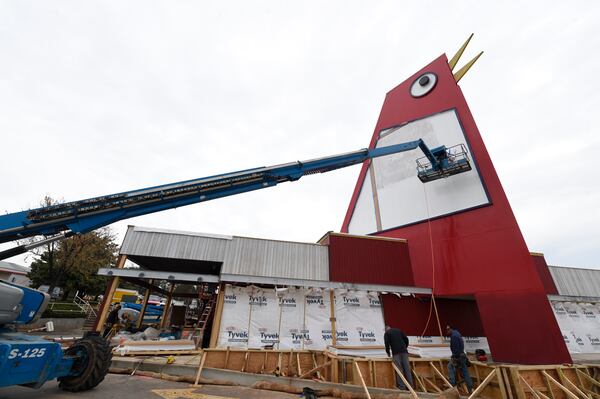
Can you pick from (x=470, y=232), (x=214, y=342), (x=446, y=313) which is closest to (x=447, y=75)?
(x=470, y=232)

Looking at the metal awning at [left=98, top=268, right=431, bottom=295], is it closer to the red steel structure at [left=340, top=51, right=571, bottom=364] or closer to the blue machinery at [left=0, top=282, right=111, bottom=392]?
the red steel structure at [left=340, top=51, right=571, bottom=364]

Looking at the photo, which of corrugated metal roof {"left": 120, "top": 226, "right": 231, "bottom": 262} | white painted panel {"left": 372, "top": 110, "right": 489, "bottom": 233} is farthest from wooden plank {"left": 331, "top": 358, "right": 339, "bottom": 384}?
white painted panel {"left": 372, "top": 110, "right": 489, "bottom": 233}

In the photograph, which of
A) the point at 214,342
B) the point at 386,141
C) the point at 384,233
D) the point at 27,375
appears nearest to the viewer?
the point at 27,375

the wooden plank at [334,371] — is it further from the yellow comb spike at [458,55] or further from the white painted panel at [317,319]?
Result: the yellow comb spike at [458,55]

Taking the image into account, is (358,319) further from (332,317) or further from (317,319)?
(317,319)

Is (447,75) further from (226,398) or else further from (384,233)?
(226,398)

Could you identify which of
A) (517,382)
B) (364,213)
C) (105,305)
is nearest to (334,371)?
(517,382)

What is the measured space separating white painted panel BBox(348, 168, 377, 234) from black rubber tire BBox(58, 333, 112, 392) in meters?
17.8

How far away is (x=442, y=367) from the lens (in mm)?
9867

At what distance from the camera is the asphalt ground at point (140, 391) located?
6.27 m

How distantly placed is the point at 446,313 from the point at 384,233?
248 inches

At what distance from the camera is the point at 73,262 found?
2797 centimetres

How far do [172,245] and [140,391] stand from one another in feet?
26.5

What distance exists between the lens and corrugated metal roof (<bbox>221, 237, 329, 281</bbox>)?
14.7 meters
